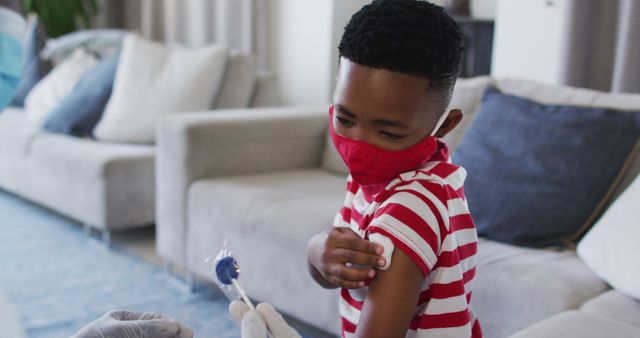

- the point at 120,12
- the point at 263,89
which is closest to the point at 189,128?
the point at 263,89

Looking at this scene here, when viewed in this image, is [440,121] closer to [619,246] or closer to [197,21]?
[619,246]

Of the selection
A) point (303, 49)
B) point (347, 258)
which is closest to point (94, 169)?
point (303, 49)

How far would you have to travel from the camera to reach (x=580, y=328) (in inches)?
49.2

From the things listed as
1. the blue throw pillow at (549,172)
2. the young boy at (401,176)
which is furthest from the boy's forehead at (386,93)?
the blue throw pillow at (549,172)

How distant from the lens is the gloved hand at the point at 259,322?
0.78 m

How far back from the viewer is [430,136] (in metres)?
0.86

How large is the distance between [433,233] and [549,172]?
1047 mm

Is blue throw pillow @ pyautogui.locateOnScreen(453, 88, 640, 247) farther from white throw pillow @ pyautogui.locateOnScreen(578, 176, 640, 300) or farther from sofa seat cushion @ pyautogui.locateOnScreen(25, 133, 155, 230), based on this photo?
sofa seat cushion @ pyautogui.locateOnScreen(25, 133, 155, 230)

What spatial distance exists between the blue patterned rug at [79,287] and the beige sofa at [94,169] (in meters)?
0.14

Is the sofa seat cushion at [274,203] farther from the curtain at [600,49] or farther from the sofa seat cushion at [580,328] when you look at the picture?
the curtain at [600,49]

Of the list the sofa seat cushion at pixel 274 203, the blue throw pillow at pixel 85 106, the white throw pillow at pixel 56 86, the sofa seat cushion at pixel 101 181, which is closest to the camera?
the sofa seat cushion at pixel 274 203

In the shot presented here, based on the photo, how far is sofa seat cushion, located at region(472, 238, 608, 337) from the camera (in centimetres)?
147

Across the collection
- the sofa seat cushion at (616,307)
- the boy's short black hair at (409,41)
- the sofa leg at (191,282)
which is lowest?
the sofa leg at (191,282)

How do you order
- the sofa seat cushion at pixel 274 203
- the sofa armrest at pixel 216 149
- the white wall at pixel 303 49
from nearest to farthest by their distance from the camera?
the sofa seat cushion at pixel 274 203 → the sofa armrest at pixel 216 149 → the white wall at pixel 303 49
